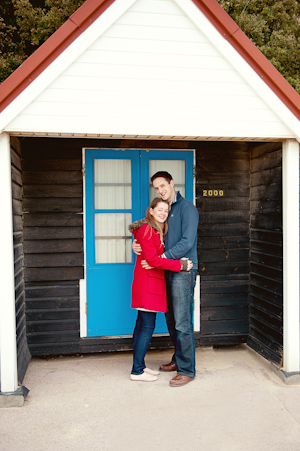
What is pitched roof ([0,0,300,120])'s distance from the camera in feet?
10.4

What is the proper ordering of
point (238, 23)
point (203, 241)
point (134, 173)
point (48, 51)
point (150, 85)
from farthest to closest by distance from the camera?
point (238, 23)
point (203, 241)
point (134, 173)
point (150, 85)
point (48, 51)

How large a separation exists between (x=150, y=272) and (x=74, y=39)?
2.02m

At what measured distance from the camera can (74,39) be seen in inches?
129

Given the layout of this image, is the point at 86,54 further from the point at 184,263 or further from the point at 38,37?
the point at 38,37

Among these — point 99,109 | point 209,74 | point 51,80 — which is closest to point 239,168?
point 209,74

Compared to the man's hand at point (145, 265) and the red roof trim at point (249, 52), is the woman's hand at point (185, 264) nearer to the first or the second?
the man's hand at point (145, 265)

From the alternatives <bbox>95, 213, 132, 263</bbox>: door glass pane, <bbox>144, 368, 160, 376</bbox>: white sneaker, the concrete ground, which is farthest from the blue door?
<bbox>144, 368, 160, 376</bbox>: white sneaker

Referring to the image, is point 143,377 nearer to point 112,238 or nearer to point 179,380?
point 179,380

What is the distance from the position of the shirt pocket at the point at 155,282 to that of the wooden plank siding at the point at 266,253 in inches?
46.6

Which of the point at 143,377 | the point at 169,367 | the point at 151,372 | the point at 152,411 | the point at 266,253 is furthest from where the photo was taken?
the point at 266,253

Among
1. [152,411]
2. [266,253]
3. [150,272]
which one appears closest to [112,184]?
[150,272]

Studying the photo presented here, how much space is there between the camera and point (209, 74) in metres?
3.50

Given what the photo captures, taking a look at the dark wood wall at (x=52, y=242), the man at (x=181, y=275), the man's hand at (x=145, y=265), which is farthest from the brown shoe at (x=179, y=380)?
the dark wood wall at (x=52, y=242)

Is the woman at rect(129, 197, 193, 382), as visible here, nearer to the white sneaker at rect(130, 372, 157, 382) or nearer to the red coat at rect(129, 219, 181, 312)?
the red coat at rect(129, 219, 181, 312)
